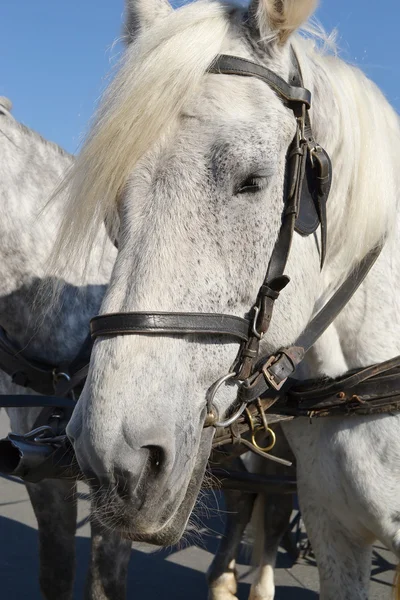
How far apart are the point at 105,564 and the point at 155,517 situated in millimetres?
1161

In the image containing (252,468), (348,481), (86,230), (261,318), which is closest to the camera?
(261,318)

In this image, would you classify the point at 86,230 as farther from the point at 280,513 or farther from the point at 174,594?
the point at 174,594

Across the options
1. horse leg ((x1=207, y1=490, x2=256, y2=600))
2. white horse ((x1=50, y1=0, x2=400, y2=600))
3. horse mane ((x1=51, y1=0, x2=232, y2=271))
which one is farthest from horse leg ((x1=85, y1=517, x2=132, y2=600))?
horse mane ((x1=51, y1=0, x2=232, y2=271))

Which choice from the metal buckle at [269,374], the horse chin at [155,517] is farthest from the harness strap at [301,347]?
the horse chin at [155,517]

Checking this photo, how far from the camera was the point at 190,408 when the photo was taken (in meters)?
1.33

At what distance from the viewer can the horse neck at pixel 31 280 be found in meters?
2.46

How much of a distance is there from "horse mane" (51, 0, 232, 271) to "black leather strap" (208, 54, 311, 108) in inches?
1.0

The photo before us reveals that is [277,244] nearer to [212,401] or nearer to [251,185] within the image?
[251,185]

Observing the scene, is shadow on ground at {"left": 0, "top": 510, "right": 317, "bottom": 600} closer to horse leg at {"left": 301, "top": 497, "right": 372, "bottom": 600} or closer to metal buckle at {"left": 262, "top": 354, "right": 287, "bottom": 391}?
horse leg at {"left": 301, "top": 497, "right": 372, "bottom": 600}

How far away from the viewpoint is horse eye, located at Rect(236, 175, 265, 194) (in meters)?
1.38

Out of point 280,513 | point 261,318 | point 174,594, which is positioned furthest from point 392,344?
point 174,594

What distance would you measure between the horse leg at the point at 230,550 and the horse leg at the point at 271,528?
13 centimetres

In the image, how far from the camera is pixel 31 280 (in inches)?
97.2

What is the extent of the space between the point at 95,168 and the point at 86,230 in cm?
16
